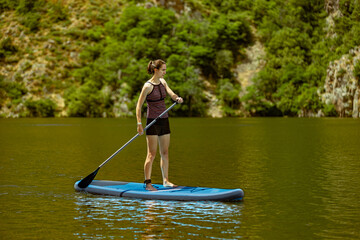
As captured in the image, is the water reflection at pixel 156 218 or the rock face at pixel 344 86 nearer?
the water reflection at pixel 156 218

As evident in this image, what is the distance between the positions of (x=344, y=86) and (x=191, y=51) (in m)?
34.6

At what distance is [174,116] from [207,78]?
19025mm

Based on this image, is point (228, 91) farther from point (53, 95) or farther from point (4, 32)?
point (4, 32)

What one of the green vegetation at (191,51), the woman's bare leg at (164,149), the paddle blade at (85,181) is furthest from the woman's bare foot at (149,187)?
the green vegetation at (191,51)

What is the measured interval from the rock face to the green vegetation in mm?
1887

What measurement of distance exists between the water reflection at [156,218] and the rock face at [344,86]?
91.9 meters

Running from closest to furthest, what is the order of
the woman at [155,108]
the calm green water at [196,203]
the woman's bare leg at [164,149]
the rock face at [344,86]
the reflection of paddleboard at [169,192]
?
the calm green water at [196,203] < the reflection of paddleboard at [169,192] < the woman at [155,108] < the woman's bare leg at [164,149] < the rock face at [344,86]

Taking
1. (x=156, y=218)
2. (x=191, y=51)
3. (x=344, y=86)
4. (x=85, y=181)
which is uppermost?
(x=191, y=51)

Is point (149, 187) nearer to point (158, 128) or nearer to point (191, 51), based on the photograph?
point (158, 128)

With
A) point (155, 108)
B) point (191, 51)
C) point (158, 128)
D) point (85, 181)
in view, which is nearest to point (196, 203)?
point (158, 128)

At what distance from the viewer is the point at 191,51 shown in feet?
395

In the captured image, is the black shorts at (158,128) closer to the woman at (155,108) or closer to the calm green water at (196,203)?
the woman at (155,108)

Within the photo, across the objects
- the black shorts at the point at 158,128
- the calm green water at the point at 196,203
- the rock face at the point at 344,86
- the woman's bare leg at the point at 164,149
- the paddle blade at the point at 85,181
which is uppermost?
the rock face at the point at 344,86

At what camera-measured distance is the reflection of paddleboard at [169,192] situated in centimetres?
1315
